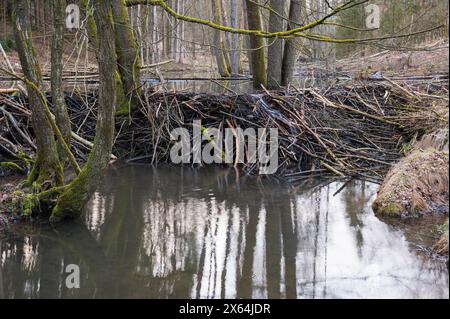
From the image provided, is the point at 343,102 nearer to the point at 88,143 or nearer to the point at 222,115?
the point at 222,115

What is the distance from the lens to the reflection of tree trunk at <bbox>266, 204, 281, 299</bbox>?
519 centimetres

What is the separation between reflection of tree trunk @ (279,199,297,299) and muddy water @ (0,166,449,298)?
0.04 ft

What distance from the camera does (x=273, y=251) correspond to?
6191mm

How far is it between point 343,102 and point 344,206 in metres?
3.91

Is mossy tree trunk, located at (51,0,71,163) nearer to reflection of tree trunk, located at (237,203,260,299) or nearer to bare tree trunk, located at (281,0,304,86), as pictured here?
reflection of tree trunk, located at (237,203,260,299)

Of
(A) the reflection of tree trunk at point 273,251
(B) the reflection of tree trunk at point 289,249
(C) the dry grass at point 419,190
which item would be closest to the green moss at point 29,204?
(A) the reflection of tree trunk at point 273,251

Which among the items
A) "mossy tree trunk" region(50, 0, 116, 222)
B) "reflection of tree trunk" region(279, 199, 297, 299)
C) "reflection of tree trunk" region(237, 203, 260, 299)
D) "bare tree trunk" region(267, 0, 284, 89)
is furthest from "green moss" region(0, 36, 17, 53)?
"reflection of tree trunk" region(279, 199, 297, 299)

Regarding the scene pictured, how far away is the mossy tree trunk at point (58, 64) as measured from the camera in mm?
6785

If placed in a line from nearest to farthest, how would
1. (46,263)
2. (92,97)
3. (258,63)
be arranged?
(46,263), (92,97), (258,63)

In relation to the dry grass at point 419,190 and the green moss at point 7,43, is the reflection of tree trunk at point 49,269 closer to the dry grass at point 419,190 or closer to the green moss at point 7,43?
the dry grass at point 419,190

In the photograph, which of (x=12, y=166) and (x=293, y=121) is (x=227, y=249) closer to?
(x=293, y=121)

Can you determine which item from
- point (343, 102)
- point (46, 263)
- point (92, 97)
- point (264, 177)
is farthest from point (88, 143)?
point (343, 102)

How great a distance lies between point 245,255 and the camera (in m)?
6.09
